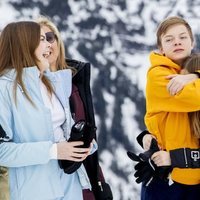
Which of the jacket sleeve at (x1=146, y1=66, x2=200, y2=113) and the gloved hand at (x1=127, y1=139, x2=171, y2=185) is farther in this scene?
the gloved hand at (x1=127, y1=139, x2=171, y2=185)

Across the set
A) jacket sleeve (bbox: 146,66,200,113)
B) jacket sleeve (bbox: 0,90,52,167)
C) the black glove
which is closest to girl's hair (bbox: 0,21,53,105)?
jacket sleeve (bbox: 0,90,52,167)

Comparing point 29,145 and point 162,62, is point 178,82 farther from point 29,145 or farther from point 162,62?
point 29,145

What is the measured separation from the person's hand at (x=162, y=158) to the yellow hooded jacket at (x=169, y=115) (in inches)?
1.5

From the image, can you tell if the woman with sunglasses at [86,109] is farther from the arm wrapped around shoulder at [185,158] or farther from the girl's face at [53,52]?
the arm wrapped around shoulder at [185,158]

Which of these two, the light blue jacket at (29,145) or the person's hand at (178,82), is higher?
the person's hand at (178,82)

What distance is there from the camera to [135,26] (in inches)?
161

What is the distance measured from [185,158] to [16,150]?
22.9 inches

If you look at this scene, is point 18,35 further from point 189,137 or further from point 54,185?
point 189,137

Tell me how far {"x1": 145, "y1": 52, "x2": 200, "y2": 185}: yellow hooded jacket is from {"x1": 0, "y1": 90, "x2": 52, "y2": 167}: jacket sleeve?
16.2 inches

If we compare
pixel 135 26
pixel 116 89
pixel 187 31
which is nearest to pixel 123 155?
pixel 116 89

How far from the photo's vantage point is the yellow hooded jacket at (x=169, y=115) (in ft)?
5.38

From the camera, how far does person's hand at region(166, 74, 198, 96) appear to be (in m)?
1.56

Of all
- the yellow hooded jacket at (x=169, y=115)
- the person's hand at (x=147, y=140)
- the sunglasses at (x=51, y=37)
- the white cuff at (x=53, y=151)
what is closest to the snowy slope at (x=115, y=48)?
the sunglasses at (x=51, y=37)

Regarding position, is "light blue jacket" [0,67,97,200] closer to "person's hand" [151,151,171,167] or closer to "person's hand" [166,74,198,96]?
"person's hand" [151,151,171,167]
